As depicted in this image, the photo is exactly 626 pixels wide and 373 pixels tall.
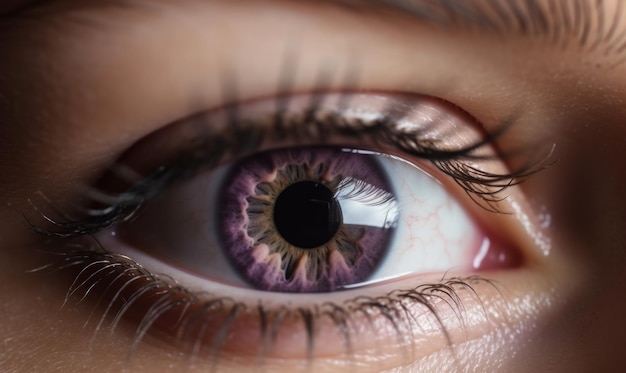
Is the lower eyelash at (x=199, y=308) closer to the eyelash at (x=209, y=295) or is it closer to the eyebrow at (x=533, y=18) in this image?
the eyelash at (x=209, y=295)

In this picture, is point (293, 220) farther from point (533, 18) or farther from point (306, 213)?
point (533, 18)

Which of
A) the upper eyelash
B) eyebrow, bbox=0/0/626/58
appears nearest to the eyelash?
the upper eyelash

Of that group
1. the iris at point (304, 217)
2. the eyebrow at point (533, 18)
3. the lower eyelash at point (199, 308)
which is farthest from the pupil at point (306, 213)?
the eyebrow at point (533, 18)

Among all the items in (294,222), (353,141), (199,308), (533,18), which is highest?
(533,18)

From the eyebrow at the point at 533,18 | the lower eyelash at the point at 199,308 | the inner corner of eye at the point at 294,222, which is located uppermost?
the eyebrow at the point at 533,18

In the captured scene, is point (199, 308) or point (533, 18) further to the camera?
point (199, 308)

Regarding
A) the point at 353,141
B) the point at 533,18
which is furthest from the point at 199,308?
the point at 533,18
